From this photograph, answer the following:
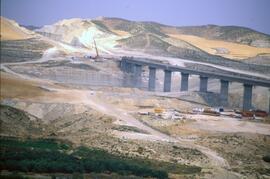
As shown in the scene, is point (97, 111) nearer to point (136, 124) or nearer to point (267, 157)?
point (136, 124)

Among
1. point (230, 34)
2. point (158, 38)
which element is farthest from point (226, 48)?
point (158, 38)

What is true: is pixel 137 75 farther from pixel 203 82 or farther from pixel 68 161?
pixel 68 161

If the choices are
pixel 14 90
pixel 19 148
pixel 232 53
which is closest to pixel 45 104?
pixel 14 90

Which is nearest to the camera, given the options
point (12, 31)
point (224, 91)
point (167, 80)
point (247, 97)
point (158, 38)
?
point (12, 31)

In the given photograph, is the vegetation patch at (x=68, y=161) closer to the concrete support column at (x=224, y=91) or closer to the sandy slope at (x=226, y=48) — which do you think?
the sandy slope at (x=226, y=48)

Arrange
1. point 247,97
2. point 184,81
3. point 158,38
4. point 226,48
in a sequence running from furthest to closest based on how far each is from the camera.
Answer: point 158,38
point 184,81
point 247,97
point 226,48

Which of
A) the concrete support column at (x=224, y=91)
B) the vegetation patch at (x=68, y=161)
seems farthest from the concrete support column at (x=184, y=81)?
the vegetation patch at (x=68, y=161)

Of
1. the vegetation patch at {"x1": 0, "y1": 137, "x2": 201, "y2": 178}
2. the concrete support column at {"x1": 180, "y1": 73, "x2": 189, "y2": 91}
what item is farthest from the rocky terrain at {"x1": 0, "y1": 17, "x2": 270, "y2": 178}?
the concrete support column at {"x1": 180, "y1": 73, "x2": 189, "y2": 91}
